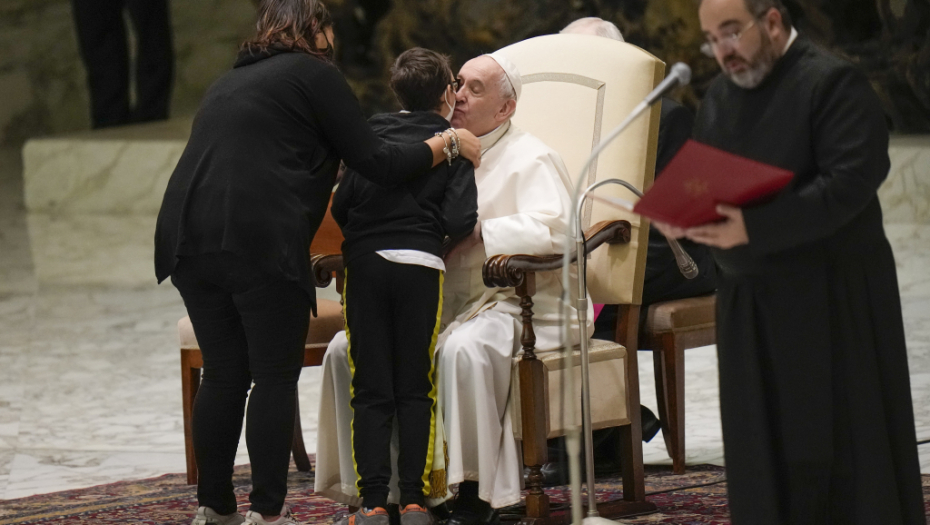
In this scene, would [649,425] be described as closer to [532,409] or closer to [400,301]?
[532,409]

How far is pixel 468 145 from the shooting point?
129 inches

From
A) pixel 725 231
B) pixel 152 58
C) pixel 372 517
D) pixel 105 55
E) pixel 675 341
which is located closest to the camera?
pixel 725 231

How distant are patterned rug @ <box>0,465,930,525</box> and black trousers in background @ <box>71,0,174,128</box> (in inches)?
317

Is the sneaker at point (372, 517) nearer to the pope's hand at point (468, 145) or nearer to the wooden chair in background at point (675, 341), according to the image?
the pope's hand at point (468, 145)

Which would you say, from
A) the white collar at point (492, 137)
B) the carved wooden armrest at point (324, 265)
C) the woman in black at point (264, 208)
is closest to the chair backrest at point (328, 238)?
the carved wooden armrest at point (324, 265)

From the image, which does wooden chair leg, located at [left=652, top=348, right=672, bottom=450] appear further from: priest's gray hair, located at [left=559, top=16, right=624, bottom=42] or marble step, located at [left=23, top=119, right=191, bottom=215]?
marble step, located at [left=23, top=119, right=191, bottom=215]

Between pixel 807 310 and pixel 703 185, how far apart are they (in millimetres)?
375

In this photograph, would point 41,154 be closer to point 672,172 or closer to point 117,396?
point 117,396

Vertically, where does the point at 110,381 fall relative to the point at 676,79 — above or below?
below

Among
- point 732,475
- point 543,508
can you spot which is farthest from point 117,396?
point 732,475

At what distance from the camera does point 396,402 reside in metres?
3.27

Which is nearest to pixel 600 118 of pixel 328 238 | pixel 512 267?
pixel 512 267

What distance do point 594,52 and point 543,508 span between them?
1460mm

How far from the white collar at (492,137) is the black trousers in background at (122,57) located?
28.3 ft
